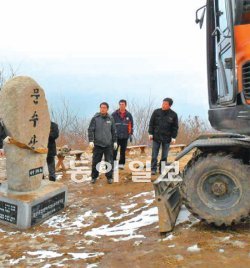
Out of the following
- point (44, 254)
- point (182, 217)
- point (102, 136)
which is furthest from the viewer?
point (102, 136)

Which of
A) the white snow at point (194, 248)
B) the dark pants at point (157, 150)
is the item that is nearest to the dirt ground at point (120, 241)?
the white snow at point (194, 248)

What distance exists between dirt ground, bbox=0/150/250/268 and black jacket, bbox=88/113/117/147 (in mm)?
1782

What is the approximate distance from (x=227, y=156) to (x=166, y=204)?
2.88ft

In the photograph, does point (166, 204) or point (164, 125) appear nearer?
point (166, 204)

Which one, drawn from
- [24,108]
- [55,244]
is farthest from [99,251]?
[24,108]

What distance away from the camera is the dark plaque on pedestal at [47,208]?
17.9 feet

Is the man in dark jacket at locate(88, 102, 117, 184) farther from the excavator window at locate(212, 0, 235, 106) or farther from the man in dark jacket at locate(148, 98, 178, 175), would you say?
the excavator window at locate(212, 0, 235, 106)

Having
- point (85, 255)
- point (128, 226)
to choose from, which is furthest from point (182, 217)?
point (85, 255)

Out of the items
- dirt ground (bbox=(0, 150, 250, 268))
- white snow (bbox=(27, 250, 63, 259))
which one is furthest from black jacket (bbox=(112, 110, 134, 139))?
white snow (bbox=(27, 250, 63, 259))

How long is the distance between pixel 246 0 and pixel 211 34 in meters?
1.08

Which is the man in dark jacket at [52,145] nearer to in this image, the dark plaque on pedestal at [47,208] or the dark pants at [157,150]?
the dark plaque on pedestal at [47,208]

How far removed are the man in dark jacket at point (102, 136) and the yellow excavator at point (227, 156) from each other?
3210 millimetres

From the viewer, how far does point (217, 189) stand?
4352mm

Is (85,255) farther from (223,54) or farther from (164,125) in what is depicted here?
(164,125)
